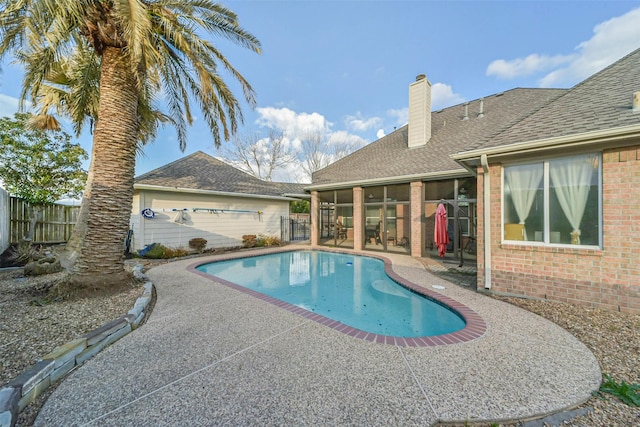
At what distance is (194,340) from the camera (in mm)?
3670

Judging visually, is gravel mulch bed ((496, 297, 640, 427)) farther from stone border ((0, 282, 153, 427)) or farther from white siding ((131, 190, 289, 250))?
white siding ((131, 190, 289, 250))

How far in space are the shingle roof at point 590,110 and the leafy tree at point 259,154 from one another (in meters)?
28.6

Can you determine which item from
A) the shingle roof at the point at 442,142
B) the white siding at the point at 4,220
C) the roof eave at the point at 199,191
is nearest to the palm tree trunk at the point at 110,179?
the roof eave at the point at 199,191

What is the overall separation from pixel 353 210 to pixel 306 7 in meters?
9.35

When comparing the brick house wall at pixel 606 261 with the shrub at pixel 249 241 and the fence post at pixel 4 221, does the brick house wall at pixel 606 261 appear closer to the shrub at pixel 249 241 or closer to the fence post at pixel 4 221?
the shrub at pixel 249 241

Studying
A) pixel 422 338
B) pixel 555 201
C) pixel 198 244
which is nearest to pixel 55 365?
pixel 422 338

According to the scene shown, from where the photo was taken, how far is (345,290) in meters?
7.54

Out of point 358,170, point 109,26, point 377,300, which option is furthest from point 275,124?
point 377,300

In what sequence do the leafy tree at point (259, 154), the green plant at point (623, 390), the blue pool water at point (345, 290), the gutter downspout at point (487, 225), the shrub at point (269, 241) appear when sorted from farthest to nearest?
the leafy tree at point (259, 154), the shrub at point (269, 241), the gutter downspout at point (487, 225), the blue pool water at point (345, 290), the green plant at point (623, 390)

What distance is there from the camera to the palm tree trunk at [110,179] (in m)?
5.47

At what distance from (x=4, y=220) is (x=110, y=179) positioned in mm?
7654

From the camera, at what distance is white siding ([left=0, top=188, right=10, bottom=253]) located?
8711 millimetres

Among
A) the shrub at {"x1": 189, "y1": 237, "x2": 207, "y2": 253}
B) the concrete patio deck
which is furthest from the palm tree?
the shrub at {"x1": 189, "y1": 237, "x2": 207, "y2": 253}

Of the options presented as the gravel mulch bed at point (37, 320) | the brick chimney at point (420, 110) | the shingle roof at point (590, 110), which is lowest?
the gravel mulch bed at point (37, 320)
